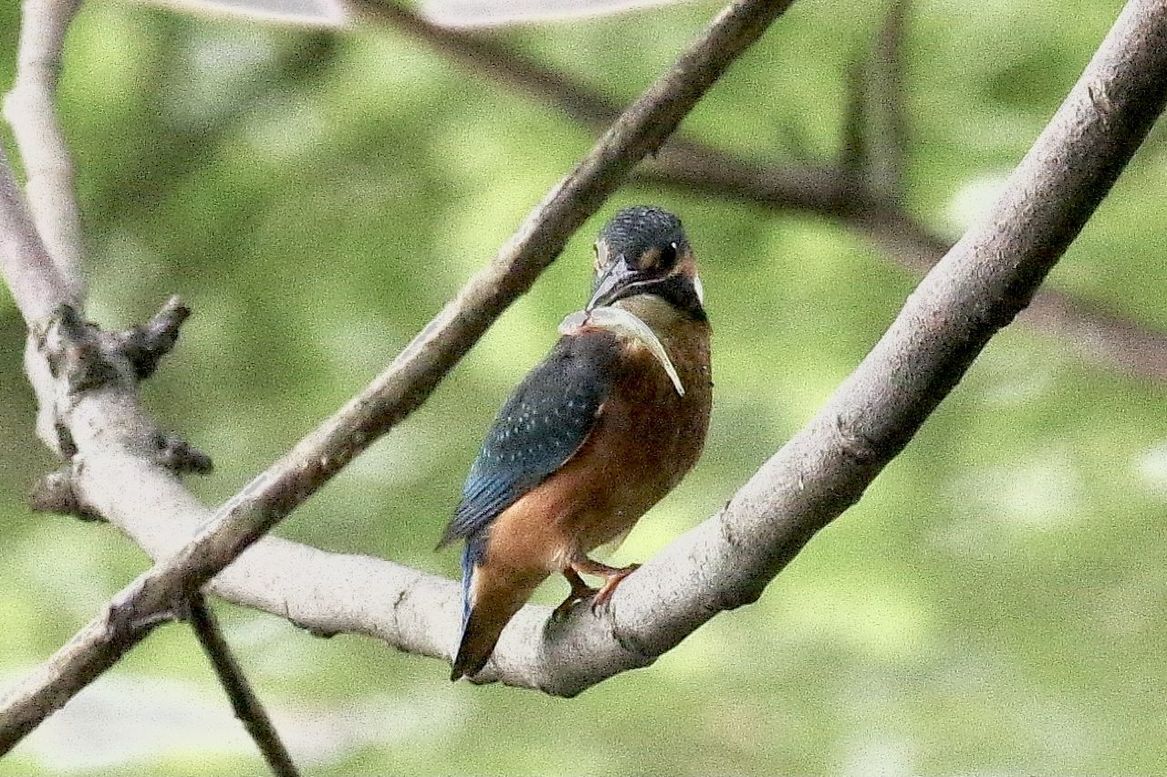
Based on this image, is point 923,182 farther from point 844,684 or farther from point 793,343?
point 844,684

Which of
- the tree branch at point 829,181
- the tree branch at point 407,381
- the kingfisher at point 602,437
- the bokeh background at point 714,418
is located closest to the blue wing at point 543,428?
the kingfisher at point 602,437

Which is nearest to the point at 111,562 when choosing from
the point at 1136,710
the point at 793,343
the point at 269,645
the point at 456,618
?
the point at 269,645

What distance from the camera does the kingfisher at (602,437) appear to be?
116 cm

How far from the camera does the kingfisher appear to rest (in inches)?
45.7

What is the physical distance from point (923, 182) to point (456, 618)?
1.04 m

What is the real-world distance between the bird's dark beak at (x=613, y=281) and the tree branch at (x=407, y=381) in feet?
0.95

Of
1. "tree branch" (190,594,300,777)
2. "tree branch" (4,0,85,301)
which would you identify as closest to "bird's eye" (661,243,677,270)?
"tree branch" (190,594,300,777)

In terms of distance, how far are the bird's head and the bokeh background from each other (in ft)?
2.17

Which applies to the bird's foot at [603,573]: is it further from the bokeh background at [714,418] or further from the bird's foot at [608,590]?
the bokeh background at [714,418]

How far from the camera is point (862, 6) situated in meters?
1.95

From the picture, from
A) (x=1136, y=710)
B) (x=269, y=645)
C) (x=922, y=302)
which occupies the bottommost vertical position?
(x=1136, y=710)

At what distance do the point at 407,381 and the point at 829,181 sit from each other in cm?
101

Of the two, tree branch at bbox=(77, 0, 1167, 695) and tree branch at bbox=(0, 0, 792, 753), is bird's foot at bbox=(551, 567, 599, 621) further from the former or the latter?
tree branch at bbox=(0, 0, 792, 753)

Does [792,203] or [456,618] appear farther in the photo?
[792,203]
